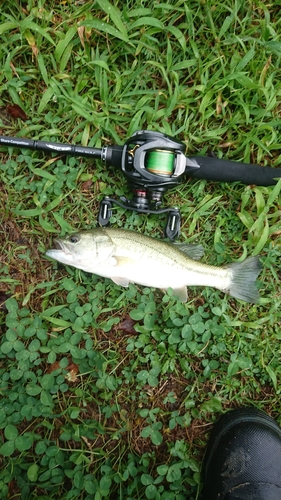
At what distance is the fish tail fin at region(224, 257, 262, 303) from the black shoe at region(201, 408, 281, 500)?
970mm

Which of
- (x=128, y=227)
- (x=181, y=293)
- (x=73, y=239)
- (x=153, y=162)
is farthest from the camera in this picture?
(x=128, y=227)

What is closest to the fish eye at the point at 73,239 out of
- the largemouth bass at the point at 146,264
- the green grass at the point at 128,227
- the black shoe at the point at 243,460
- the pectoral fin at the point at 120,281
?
the largemouth bass at the point at 146,264

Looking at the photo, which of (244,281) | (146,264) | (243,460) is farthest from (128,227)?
(243,460)

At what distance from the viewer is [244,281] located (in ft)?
11.8

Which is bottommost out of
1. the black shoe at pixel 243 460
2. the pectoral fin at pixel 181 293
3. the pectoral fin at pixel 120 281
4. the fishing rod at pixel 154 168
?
the black shoe at pixel 243 460

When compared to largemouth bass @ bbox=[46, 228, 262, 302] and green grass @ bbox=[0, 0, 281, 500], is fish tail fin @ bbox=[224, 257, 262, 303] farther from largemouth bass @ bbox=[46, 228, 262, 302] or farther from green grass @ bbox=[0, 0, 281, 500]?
green grass @ bbox=[0, 0, 281, 500]

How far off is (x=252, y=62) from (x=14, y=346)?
3193 millimetres

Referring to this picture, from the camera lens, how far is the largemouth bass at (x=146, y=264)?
136 inches

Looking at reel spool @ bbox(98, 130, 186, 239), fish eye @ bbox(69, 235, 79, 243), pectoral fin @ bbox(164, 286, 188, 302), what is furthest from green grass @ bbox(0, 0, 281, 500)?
reel spool @ bbox(98, 130, 186, 239)

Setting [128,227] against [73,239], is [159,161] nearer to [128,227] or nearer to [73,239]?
[128,227]

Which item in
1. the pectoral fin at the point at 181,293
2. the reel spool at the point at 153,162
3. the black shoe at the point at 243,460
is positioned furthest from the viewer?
the pectoral fin at the point at 181,293

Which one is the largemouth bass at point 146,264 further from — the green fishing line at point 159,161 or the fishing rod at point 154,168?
the green fishing line at point 159,161

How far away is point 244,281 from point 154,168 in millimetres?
1203

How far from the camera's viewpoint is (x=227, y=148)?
151 inches
